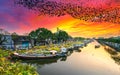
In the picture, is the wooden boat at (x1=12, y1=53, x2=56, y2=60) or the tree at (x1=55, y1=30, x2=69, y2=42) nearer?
the wooden boat at (x1=12, y1=53, x2=56, y2=60)

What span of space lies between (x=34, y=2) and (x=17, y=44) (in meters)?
52.2

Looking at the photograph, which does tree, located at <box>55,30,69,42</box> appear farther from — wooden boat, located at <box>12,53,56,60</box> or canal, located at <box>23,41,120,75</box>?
canal, located at <box>23,41,120,75</box>

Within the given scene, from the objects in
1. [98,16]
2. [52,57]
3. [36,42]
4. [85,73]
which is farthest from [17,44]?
[98,16]

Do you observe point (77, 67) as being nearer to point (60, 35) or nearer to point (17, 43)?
point (17, 43)

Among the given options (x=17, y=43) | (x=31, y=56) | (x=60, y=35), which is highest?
(x=31, y=56)

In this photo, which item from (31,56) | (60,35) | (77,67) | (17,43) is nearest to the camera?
(77,67)

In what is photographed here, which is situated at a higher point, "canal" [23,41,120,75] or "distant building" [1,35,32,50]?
"canal" [23,41,120,75]

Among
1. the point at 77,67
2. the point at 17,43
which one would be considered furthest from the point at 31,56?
the point at 17,43

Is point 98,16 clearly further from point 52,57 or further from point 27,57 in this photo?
point 52,57

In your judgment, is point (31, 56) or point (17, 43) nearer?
point (31, 56)

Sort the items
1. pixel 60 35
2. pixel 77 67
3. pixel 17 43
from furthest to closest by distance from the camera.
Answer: pixel 60 35
pixel 17 43
pixel 77 67

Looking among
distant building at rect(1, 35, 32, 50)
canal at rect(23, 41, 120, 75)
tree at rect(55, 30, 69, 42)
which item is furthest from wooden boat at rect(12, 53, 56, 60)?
tree at rect(55, 30, 69, 42)

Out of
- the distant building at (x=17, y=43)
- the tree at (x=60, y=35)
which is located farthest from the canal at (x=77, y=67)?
the tree at (x=60, y=35)

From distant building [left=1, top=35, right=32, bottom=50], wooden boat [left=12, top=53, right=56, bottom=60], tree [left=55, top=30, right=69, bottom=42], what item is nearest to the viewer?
wooden boat [left=12, top=53, right=56, bottom=60]
